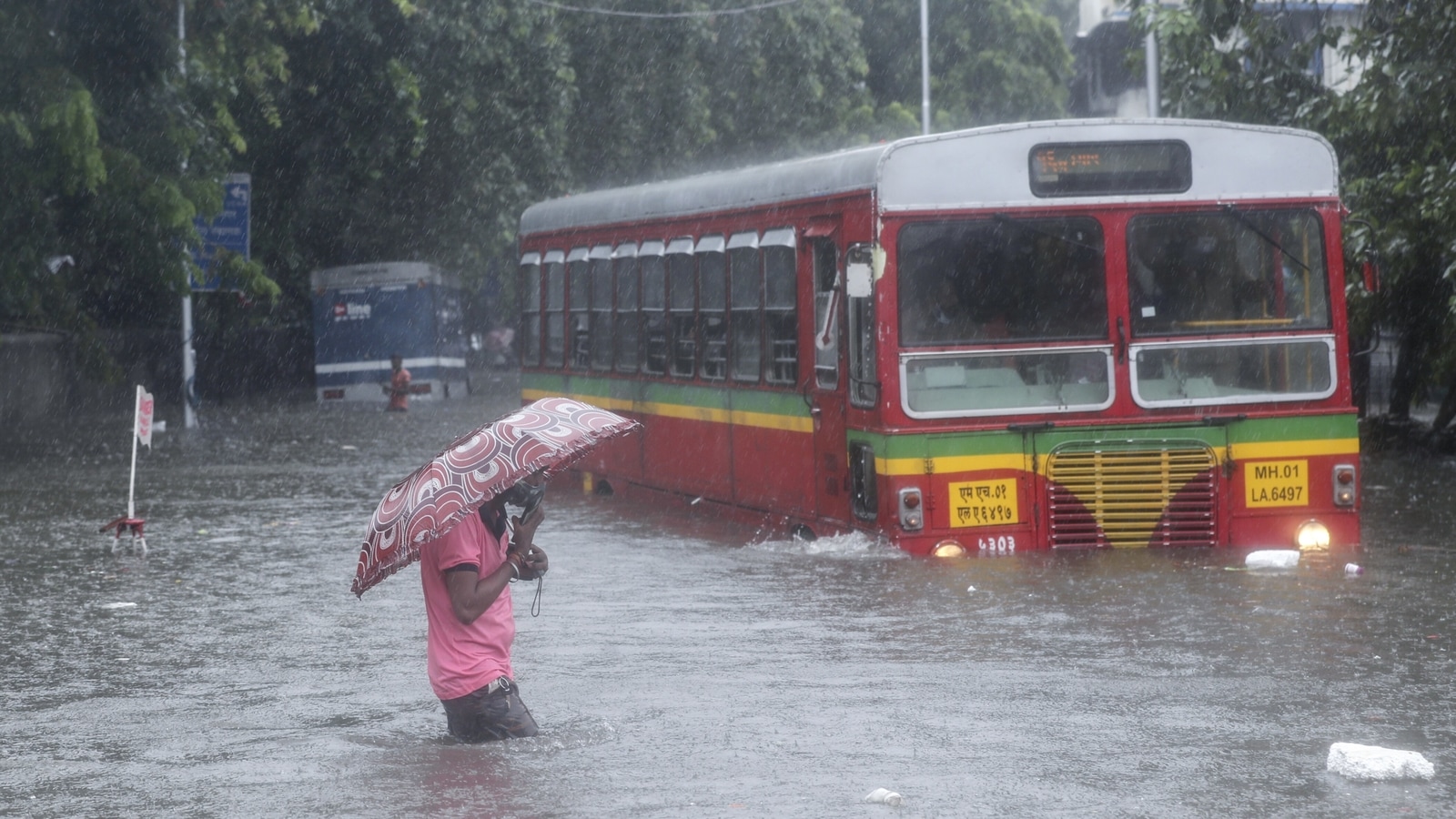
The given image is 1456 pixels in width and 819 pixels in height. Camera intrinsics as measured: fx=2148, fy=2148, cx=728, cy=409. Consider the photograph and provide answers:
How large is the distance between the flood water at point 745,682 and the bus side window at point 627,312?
7.38 feet

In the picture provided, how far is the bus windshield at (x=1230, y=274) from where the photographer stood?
12.9m

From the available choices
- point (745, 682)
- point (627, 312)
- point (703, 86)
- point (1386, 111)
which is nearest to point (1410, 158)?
point (1386, 111)

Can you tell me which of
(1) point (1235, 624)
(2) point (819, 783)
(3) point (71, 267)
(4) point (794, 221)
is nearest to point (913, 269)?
(4) point (794, 221)

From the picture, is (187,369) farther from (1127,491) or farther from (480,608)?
(480,608)

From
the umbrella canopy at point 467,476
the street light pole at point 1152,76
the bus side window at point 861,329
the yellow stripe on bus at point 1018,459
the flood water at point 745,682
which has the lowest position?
the flood water at point 745,682

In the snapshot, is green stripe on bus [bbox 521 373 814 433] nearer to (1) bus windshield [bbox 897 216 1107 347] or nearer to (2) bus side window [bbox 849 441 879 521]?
(2) bus side window [bbox 849 441 879 521]

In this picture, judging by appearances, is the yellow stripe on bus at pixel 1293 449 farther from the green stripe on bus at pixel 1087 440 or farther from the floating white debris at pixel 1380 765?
the floating white debris at pixel 1380 765

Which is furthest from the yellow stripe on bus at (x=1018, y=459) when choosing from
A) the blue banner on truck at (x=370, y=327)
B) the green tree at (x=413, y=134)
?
the blue banner on truck at (x=370, y=327)

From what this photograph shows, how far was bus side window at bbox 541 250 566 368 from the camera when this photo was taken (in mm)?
19547

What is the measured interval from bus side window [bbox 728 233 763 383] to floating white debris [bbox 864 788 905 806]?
26.6ft

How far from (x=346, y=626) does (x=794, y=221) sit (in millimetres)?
4369

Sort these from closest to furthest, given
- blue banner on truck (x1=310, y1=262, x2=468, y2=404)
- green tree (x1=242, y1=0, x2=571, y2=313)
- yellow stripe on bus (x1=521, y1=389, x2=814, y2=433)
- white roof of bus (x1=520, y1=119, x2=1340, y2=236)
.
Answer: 1. white roof of bus (x1=520, y1=119, x2=1340, y2=236)
2. yellow stripe on bus (x1=521, y1=389, x2=814, y2=433)
3. green tree (x1=242, y1=0, x2=571, y2=313)
4. blue banner on truck (x1=310, y1=262, x2=468, y2=404)

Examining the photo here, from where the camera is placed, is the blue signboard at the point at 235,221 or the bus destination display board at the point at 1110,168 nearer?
the bus destination display board at the point at 1110,168

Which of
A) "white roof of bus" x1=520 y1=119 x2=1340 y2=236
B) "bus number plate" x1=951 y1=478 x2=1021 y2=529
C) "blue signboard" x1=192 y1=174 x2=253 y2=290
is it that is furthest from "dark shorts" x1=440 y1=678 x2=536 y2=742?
"blue signboard" x1=192 y1=174 x2=253 y2=290
